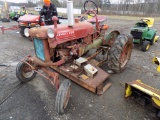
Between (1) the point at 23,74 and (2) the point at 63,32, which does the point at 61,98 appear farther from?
(1) the point at 23,74

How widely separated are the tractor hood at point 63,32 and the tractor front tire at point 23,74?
87 cm

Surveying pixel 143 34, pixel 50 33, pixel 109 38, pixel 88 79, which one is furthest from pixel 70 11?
pixel 143 34

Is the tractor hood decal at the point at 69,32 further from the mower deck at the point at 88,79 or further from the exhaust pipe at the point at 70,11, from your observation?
the mower deck at the point at 88,79

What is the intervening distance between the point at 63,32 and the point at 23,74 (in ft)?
4.66

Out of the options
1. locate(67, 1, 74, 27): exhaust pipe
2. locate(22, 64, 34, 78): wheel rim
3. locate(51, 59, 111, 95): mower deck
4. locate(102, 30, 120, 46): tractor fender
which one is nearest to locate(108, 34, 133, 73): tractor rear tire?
locate(51, 59, 111, 95): mower deck

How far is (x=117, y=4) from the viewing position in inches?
847

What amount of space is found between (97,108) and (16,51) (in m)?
4.11

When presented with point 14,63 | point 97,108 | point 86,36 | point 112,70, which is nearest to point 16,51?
point 14,63

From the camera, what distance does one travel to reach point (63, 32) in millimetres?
2510

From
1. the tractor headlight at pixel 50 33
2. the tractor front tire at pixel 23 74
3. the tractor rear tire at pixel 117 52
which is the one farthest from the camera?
the tractor rear tire at pixel 117 52

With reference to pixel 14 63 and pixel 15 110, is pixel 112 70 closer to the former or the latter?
pixel 15 110

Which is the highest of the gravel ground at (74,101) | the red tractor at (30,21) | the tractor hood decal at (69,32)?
the red tractor at (30,21)

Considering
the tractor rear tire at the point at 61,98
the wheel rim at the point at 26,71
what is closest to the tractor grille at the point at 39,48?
the wheel rim at the point at 26,71

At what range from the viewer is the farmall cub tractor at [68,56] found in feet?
7.73
